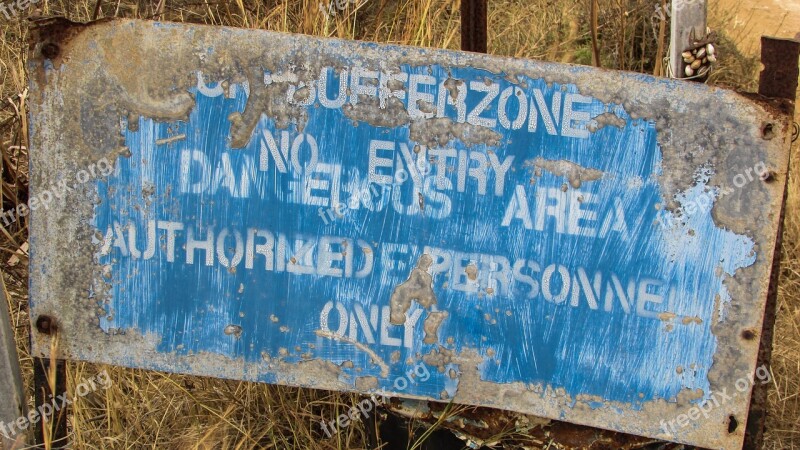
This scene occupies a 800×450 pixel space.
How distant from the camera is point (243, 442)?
7.01 ft

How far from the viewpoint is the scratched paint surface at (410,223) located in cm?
164

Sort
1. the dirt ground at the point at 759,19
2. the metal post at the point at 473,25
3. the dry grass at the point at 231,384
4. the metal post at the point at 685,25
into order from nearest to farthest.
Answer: the metal post at the point at 473,25
the metal post at the point at 685,25
the dry grass at the point at 231,384
the dirt ground at the point at 759,19

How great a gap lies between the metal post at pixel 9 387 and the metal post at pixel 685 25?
70.3 inches

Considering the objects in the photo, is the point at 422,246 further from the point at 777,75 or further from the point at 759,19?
the point at 759,19

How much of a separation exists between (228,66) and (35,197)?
54 cm

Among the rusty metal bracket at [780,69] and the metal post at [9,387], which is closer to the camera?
the rusty metal bracket at [780,69]

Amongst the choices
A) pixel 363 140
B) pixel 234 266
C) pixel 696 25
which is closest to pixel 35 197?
pixel 234 266

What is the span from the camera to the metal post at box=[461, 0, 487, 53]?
5.96 ft

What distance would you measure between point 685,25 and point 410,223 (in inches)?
36.8

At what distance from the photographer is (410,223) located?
1.70 m

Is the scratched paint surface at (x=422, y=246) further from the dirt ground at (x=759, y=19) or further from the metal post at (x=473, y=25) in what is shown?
the dirt ground at (x=759, y=19)

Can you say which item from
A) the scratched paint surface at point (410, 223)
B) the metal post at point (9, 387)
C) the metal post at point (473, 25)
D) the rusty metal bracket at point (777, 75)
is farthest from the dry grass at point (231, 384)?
the rusty metal bracket at point (777, 75)

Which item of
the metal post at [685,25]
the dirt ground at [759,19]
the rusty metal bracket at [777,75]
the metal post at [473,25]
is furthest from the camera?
the dirt ground at [759,19]

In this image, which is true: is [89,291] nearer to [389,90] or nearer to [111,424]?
[111,424]
